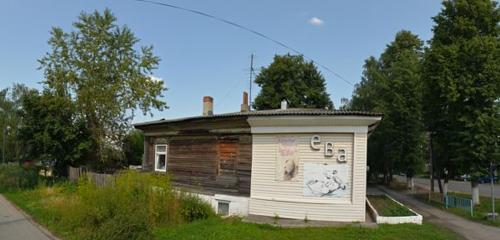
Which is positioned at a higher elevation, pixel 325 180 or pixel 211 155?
pixel 211 155

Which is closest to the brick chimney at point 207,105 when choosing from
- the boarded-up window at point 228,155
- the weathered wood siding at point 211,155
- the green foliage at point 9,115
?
the weathered wood siding at point 211,155

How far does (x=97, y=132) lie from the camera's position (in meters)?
30.8

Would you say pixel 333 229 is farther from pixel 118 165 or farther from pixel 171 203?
pixel 118 165

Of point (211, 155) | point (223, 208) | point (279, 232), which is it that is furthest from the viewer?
point (211, 155)

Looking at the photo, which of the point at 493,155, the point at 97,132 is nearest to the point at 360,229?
the point at 493,155

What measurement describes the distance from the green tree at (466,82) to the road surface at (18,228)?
19633mm

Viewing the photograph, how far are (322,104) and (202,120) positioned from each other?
90.1 feet

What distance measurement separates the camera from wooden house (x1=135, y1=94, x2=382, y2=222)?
49.4ft

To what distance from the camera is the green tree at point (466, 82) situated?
73.6 ft

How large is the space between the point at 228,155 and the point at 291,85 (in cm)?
2692

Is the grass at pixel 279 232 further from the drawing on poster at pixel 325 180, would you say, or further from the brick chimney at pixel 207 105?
the brick chimney at pixel 207 105

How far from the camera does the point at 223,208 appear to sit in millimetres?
17562

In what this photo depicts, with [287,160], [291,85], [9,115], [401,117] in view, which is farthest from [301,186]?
[9,115]

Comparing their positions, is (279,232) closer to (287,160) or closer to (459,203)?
(287,160)
